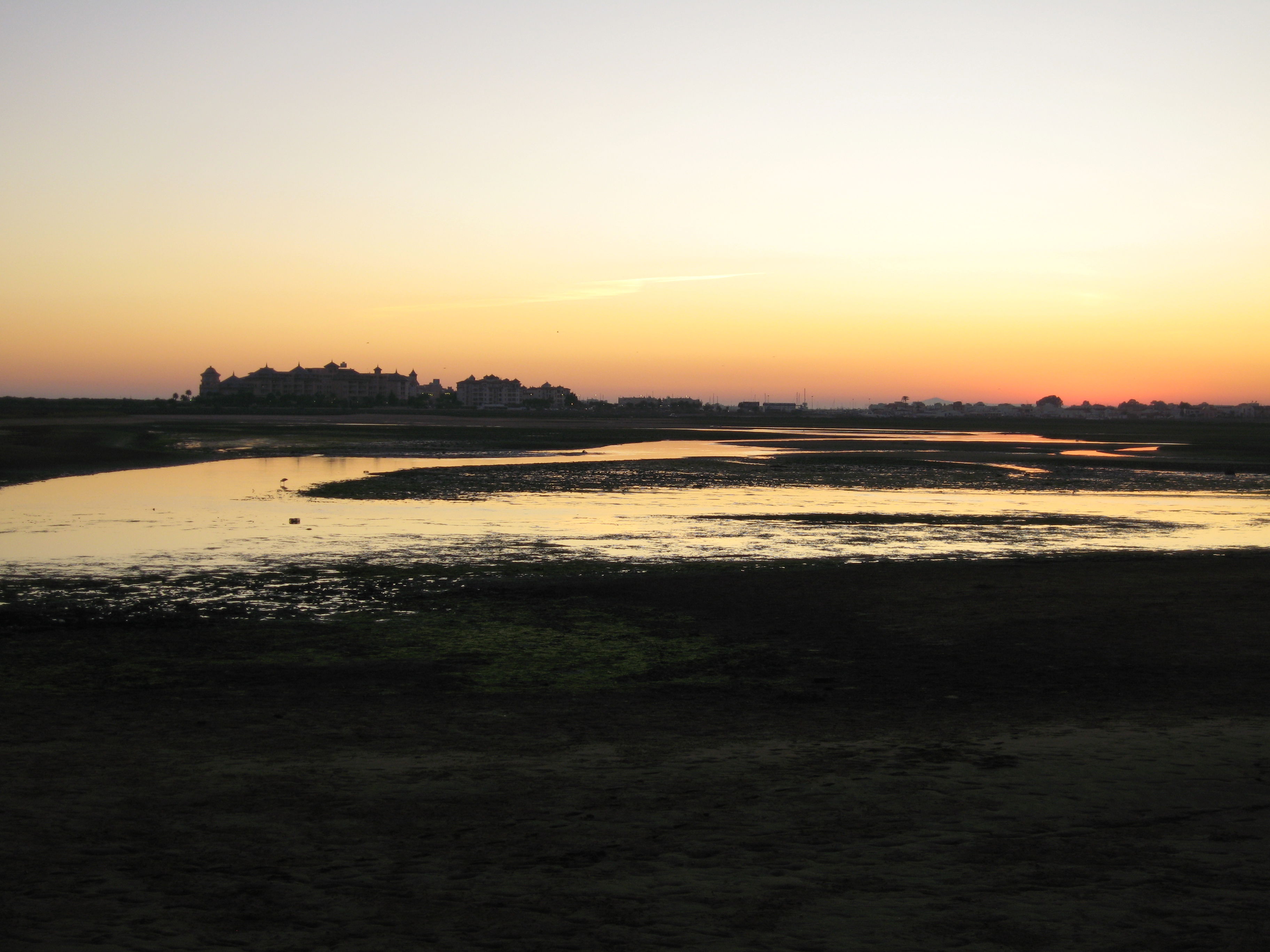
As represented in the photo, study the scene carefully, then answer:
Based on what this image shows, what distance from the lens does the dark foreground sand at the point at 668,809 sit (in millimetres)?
5367

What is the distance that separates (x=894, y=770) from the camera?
311 inches

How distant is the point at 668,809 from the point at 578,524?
64.3 ft

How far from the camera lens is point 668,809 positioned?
7086 mm

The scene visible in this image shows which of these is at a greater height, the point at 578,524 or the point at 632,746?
the point at 578,524

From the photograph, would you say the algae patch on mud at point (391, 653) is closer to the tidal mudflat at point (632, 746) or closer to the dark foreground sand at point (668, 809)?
the tidal mudflat at point (632, 746)

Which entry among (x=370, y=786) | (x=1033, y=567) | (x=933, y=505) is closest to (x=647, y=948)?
(x=370, y=786)

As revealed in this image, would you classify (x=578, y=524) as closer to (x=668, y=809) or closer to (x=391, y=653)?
(x=391, y=653)

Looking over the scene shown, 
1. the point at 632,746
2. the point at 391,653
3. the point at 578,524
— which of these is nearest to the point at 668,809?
the point at 632,746

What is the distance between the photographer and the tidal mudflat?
5.52 meters

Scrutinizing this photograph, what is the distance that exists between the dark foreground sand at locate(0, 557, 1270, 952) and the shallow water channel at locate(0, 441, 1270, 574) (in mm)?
9769

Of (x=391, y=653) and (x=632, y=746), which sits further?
(x=391, y=653)

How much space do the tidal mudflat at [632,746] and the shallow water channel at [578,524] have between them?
41cm

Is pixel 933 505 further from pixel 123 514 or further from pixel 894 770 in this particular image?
pixel 894 770

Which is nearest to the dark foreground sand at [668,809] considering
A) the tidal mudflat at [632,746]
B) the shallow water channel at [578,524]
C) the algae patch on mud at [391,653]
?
the tidal mudflat at [632,746]
